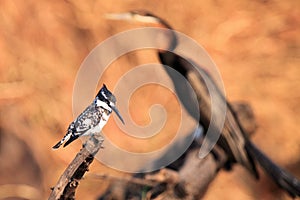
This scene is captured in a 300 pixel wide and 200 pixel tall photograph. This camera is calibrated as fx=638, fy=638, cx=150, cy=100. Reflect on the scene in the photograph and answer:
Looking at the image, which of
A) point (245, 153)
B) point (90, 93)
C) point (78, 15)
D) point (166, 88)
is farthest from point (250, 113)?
point (78, 15)

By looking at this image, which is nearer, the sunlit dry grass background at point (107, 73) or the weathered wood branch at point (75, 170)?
the weathered wood branch at point (75, 170)

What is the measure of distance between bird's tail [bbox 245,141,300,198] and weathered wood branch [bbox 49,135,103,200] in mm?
1484

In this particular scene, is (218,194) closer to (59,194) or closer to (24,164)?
(24,164)

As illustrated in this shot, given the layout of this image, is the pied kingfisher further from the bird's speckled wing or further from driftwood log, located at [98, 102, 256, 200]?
driftwood log, located at [98, 102, 256, 200]

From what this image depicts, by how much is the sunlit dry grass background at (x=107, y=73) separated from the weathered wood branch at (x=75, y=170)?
2.14m

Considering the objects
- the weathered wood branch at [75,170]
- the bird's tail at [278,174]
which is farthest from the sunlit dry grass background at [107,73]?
the weathered wood branch at [75,170]

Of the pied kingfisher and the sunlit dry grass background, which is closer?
the pied kingfisher

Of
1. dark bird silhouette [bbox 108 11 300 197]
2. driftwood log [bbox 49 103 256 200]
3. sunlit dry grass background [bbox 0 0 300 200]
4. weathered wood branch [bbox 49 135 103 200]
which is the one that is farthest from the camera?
sunlit dry grass background [bbox 0 0 300 200]

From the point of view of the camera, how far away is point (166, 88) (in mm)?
4527

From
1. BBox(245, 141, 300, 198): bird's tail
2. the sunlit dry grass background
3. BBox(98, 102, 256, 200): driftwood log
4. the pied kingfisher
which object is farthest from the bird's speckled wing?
the sunlit dry grass background

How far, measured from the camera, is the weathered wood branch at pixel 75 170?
80.7 inches

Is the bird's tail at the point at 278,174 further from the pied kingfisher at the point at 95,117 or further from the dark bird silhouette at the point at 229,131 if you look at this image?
the pied kingfisher at the point at 95,117

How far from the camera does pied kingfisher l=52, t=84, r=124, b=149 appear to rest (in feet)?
6.81

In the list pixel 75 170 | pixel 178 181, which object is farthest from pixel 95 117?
pixel 178 181
